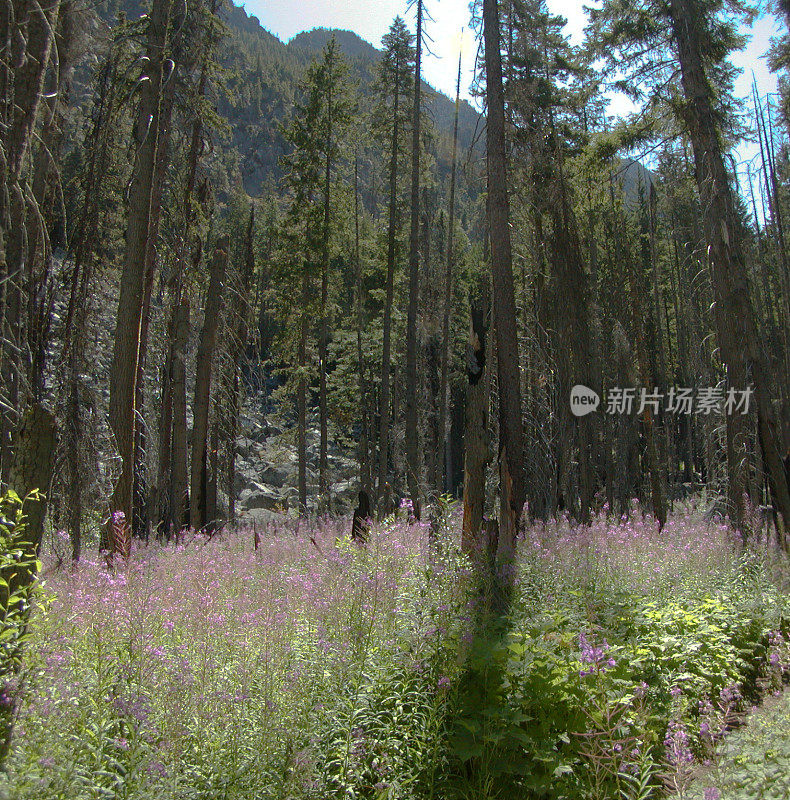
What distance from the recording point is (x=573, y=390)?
15836 millimetres

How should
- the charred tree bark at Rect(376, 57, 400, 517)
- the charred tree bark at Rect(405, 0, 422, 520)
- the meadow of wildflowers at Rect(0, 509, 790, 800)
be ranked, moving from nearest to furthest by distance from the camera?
the meadow of wildflowers at Rect(0, 509, 790, 800), the charred tree bark at Rect(405, 0, 422, 520), the charred tree bark at Rect(376, 57, 400, 517)

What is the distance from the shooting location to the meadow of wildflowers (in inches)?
126

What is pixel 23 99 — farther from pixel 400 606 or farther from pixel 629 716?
pixel 629 716

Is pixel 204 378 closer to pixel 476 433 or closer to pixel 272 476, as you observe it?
pixel 476 433

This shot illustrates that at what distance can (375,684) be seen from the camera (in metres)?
4.14

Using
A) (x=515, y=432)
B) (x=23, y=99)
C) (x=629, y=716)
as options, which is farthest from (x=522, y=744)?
(x=23, y=99)

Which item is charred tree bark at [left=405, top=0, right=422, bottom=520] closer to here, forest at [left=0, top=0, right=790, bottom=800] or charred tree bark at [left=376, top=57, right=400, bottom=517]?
forest at [left=0, top=0, right=790, bottom=800]

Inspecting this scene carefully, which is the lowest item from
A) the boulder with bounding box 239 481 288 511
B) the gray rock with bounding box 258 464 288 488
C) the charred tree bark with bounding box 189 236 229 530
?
the boulder with bounding box 239 481 288 511

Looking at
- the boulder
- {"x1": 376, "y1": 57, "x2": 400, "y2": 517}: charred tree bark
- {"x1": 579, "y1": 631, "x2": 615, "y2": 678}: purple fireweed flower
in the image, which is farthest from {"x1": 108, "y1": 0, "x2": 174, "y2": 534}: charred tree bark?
the boulder

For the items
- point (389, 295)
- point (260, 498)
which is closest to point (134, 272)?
point (389, 295)

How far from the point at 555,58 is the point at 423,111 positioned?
14.1 ft

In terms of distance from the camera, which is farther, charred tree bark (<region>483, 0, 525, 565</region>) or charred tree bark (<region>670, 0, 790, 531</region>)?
charred tree bark (<region>670, 0, 790, 531</region>)

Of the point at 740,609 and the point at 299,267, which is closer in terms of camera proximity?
the point at 740,609

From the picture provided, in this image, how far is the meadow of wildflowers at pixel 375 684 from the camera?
321 cm
